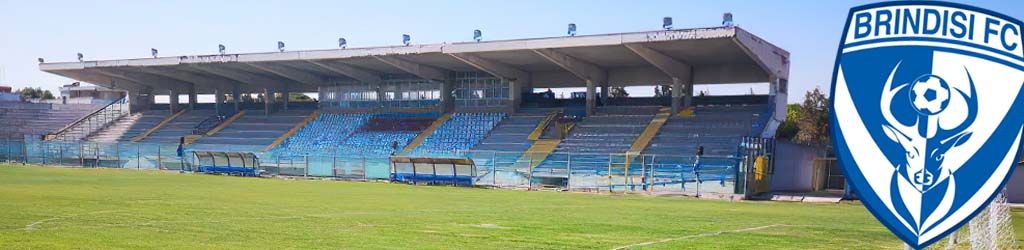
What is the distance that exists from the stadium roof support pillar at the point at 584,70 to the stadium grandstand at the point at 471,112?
9cm

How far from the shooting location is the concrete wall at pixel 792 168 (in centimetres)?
3145

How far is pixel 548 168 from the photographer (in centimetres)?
3008

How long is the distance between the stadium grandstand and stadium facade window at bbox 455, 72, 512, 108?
2.5 inches

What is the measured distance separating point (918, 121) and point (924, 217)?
438 mm

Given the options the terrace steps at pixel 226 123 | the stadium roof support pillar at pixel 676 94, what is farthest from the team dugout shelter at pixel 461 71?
the terrace steps at pixel 226 123

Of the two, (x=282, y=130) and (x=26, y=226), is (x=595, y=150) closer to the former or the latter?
(x=282, y=130)

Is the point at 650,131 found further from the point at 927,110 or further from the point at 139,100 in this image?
the point at 139,100

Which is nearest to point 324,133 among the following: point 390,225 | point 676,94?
point 676,94

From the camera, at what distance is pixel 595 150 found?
1359 inches

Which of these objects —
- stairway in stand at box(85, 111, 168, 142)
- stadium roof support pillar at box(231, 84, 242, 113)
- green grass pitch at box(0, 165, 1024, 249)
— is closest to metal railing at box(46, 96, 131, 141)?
stairway in stand at box(85, 111, 168, 142)

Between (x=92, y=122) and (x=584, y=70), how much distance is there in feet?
120

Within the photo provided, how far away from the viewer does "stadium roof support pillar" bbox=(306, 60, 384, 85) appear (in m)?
43.8

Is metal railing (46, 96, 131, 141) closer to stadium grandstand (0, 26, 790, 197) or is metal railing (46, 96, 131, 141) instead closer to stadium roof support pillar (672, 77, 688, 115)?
stadium grandstand (0, 26, 790, 197)

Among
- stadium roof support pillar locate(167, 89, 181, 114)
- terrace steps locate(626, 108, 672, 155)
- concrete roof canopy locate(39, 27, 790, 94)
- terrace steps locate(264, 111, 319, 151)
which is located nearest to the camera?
concrete roof canopy locate(39, 27, 790, 94)
